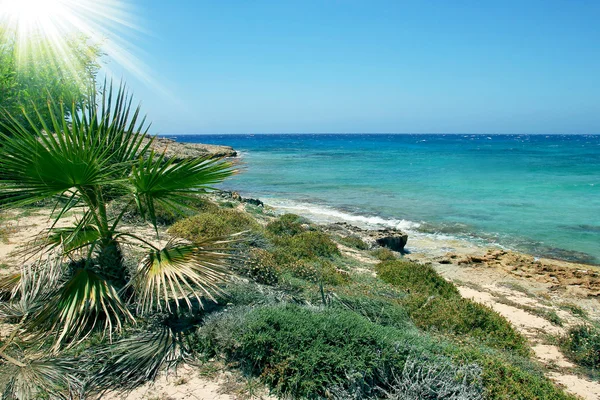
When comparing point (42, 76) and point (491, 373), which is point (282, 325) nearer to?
point (491, 373)

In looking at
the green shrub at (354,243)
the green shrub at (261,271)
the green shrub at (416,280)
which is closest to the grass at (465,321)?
the green shrub at (416,280)

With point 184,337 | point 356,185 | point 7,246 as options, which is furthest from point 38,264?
point 356,185

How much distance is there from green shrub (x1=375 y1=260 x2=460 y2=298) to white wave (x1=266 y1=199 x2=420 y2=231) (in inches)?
401

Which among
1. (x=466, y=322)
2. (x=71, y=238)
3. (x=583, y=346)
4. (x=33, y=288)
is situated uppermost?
(x=71, y=238)

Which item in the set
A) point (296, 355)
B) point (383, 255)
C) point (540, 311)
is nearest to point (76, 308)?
point (296, 355)

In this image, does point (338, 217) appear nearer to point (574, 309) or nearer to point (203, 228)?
point (574, 309)

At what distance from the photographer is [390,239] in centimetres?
1608

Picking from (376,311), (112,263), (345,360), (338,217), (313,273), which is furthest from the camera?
(338,217)

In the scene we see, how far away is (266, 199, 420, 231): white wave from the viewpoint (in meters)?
21.3

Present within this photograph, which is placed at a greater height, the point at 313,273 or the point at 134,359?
the point at 134,359

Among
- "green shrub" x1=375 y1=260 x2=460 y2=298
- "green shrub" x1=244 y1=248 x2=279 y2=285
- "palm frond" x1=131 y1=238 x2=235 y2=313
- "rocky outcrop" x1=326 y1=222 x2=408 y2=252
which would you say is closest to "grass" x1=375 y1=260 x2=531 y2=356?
"green shrub" x1=375 y1=260 x2=460 y2=298

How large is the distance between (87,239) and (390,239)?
498 inches

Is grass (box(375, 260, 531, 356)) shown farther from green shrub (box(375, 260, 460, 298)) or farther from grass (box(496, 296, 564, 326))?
grass (box(496, 296, 564, 326))

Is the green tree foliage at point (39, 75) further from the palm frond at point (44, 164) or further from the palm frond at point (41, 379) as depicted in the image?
the palm frond at point (41, 379)
